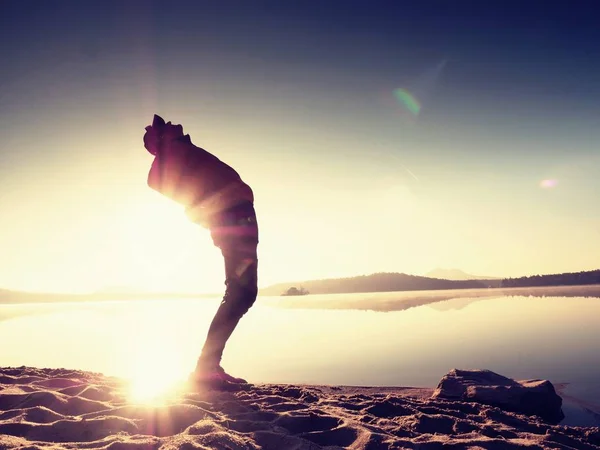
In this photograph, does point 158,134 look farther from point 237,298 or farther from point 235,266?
point 237,298

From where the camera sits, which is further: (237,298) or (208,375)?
(237,298)

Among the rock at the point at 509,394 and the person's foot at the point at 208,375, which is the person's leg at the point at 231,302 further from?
the rock at the point at 509,394

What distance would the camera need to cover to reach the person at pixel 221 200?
5.04 metres

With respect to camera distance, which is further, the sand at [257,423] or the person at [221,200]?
the person at [221,200]

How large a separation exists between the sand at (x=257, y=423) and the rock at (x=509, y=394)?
33 centimetres

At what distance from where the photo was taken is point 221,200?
506cm

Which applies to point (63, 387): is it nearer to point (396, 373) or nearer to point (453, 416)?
point (453, 416)

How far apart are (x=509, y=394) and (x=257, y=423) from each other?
9.68 feet

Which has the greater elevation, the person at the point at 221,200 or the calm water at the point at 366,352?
the person at the point at 221,200

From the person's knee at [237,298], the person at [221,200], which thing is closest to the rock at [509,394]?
the person's knee at [237,298]

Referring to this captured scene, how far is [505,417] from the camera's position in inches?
147

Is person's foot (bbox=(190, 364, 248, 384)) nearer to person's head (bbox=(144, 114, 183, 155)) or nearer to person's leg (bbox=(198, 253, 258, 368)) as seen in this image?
person's leg (bbox=(198, 253, 258, 368))

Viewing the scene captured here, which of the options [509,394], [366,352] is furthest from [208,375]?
[366,352]

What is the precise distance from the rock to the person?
279 centimetres
